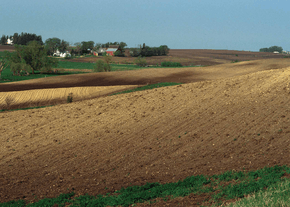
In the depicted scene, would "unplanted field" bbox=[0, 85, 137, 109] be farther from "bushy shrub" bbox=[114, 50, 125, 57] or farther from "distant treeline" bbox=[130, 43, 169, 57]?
"bushy shrub" bbox=[114, 50, 125, 57]

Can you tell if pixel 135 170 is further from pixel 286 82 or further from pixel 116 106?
pixel 286 82

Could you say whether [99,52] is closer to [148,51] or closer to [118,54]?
[118,54]

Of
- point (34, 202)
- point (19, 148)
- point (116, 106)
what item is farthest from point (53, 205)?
point (116, 106)

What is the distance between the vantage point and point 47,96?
34031 millimetres

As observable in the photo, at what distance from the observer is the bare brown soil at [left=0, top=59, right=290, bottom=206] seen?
1194 centimetres

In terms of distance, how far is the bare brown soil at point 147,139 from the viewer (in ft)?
39.2

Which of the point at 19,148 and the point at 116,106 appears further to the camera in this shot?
the point at 116,106

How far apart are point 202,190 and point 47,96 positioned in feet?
91.0

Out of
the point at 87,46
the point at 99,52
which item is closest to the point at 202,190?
the point at 99,52

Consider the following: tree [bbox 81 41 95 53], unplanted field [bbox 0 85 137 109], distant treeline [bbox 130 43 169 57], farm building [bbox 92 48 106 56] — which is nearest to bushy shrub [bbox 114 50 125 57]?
distant treeline [bbox 130 43 169 57]

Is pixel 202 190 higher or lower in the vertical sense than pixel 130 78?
lower

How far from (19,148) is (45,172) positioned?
13.9 ft

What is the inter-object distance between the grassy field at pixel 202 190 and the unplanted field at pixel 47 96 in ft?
73.0

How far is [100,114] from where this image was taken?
22.1 meters
